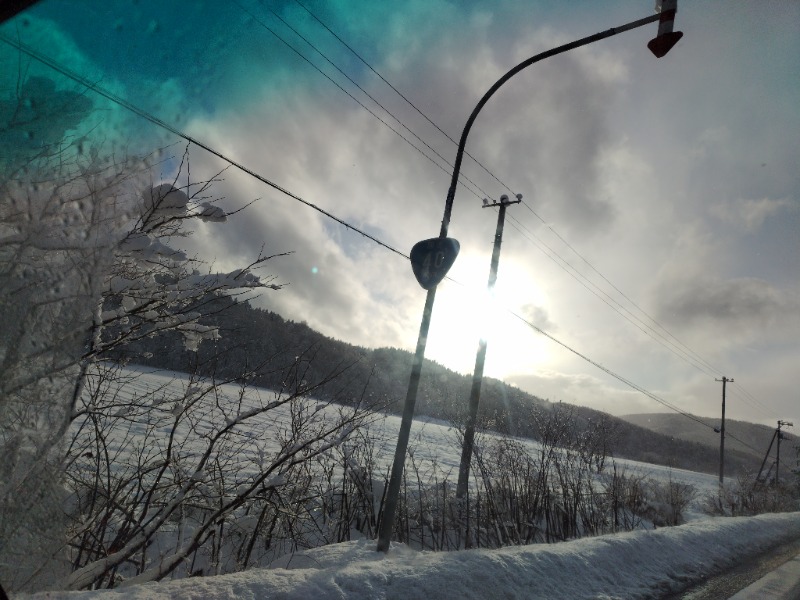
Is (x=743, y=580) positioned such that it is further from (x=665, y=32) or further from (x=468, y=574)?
(x=665, y=32)

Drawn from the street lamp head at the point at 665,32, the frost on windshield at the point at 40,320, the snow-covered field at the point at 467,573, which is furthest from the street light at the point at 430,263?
the frost on windshield at the point at 40,320

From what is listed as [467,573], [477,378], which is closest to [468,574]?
[467,573]

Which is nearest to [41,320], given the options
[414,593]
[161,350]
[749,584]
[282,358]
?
[161,350]

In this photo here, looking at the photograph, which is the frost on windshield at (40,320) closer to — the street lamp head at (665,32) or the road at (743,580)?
the street lamp head at (665,32)

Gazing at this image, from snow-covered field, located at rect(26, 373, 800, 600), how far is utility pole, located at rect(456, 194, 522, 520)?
3.31 meters

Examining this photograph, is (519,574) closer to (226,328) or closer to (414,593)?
(414,593)

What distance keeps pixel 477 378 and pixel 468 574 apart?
297 inches

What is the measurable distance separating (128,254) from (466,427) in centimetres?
758

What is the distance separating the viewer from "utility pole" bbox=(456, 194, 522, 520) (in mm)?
8750

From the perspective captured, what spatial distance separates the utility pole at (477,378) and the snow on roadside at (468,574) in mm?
3324

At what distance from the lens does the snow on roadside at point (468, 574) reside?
2484 millimetres

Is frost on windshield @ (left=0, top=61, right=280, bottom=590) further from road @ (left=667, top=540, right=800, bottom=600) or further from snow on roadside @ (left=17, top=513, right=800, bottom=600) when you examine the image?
road @ (left=667, top=540, right=800, bottom=600)

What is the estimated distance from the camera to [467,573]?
3.41 meters

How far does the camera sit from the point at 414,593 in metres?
3.00
